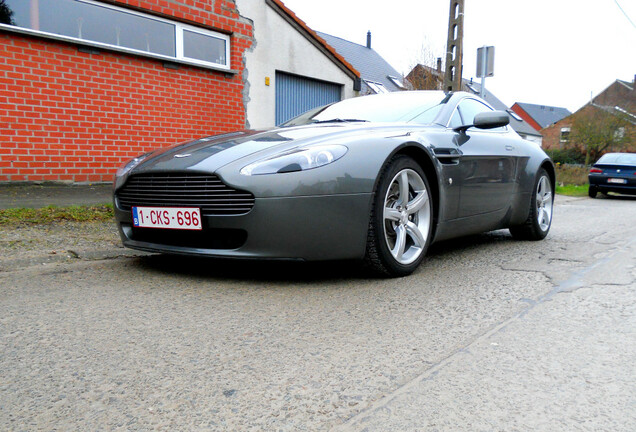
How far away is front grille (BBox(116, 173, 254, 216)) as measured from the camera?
2975mm

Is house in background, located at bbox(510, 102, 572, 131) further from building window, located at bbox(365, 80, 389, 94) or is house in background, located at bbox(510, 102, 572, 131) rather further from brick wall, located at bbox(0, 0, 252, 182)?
brick wall, located at bbox(0, 0, 252, 182)

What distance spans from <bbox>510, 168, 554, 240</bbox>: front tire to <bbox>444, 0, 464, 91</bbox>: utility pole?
22.6 ft

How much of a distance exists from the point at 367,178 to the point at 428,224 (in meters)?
0.72

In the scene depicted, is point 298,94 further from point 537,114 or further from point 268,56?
point 537,114

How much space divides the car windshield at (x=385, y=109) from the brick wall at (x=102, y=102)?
376cm

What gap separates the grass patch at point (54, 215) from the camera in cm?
461

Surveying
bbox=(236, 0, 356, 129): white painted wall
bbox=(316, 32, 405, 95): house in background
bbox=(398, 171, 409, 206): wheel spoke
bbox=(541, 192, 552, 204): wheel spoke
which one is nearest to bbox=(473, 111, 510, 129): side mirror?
bbox=(398, 171, 409, 206): wheel spoke

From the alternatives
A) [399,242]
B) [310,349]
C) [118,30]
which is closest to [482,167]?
[399,242]

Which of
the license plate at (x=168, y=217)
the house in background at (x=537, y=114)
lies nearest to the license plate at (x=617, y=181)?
the license plate at (x=168, y=217)

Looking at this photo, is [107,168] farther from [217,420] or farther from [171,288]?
[217,420]

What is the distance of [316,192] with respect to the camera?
2980mm

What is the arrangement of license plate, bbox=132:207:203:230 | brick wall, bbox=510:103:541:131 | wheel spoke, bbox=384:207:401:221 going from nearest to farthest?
license plate, bbox=132:207:203:230, wheel spoke, bbox=384:207:401:221, brick wall, bbox=510:103:541:131

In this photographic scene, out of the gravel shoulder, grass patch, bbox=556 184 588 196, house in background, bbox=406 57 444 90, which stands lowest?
grass patch, bbox=556 184 588 196

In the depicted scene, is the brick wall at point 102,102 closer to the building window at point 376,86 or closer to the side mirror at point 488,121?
the side mirror at point 488,121
